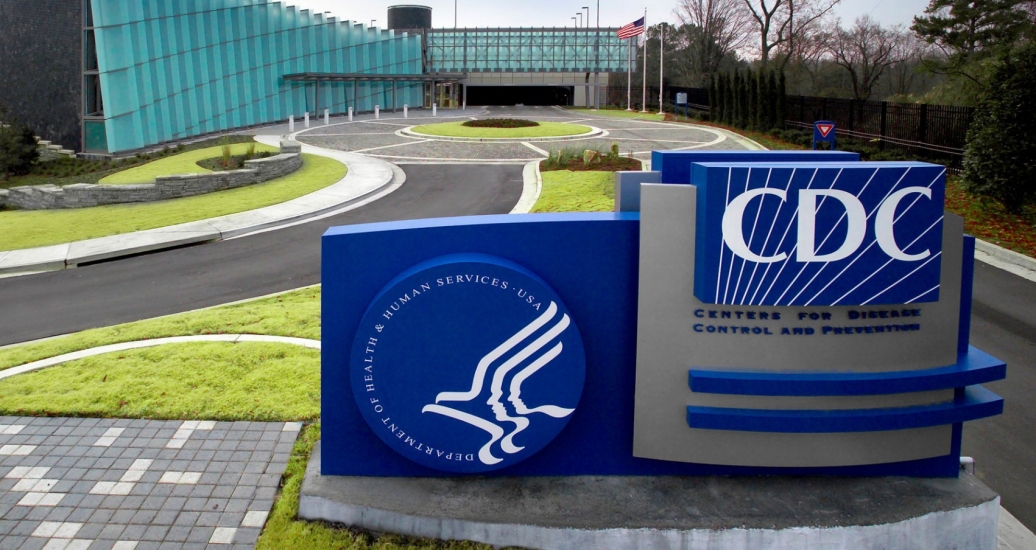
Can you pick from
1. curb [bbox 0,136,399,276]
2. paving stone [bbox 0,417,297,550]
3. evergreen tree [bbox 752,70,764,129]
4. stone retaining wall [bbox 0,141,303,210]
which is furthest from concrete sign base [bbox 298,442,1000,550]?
evergreen tree [bbox 752,70,764,129]

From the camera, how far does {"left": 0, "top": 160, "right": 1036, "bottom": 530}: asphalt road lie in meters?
7.88

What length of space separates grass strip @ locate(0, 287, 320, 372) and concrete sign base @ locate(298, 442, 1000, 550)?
465 cm

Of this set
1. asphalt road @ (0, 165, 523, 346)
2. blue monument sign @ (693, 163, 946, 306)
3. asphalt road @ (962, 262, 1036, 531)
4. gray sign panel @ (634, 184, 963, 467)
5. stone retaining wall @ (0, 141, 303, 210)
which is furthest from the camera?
stone retaining wall @ (0, 141, 303, 210)

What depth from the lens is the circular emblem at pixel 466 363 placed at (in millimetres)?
5602

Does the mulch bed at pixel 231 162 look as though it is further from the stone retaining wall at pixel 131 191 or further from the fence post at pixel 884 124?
the fence post at pixel 884 124

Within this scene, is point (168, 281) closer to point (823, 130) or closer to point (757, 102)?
point (823, 130)

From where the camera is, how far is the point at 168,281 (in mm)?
14312

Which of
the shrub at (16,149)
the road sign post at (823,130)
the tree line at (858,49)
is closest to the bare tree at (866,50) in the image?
the tree line at (858,49)

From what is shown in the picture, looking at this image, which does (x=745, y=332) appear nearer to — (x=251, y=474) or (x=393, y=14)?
(x=251, y=474)

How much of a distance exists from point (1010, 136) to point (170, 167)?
24086mm

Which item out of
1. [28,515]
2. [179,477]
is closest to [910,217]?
[179,477]

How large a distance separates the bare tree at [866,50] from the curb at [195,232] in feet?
129

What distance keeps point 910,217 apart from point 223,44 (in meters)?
43.2

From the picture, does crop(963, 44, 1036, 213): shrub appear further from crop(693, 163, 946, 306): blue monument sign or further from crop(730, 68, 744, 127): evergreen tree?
crop(730, 68, 744, 127): evergreen tree
